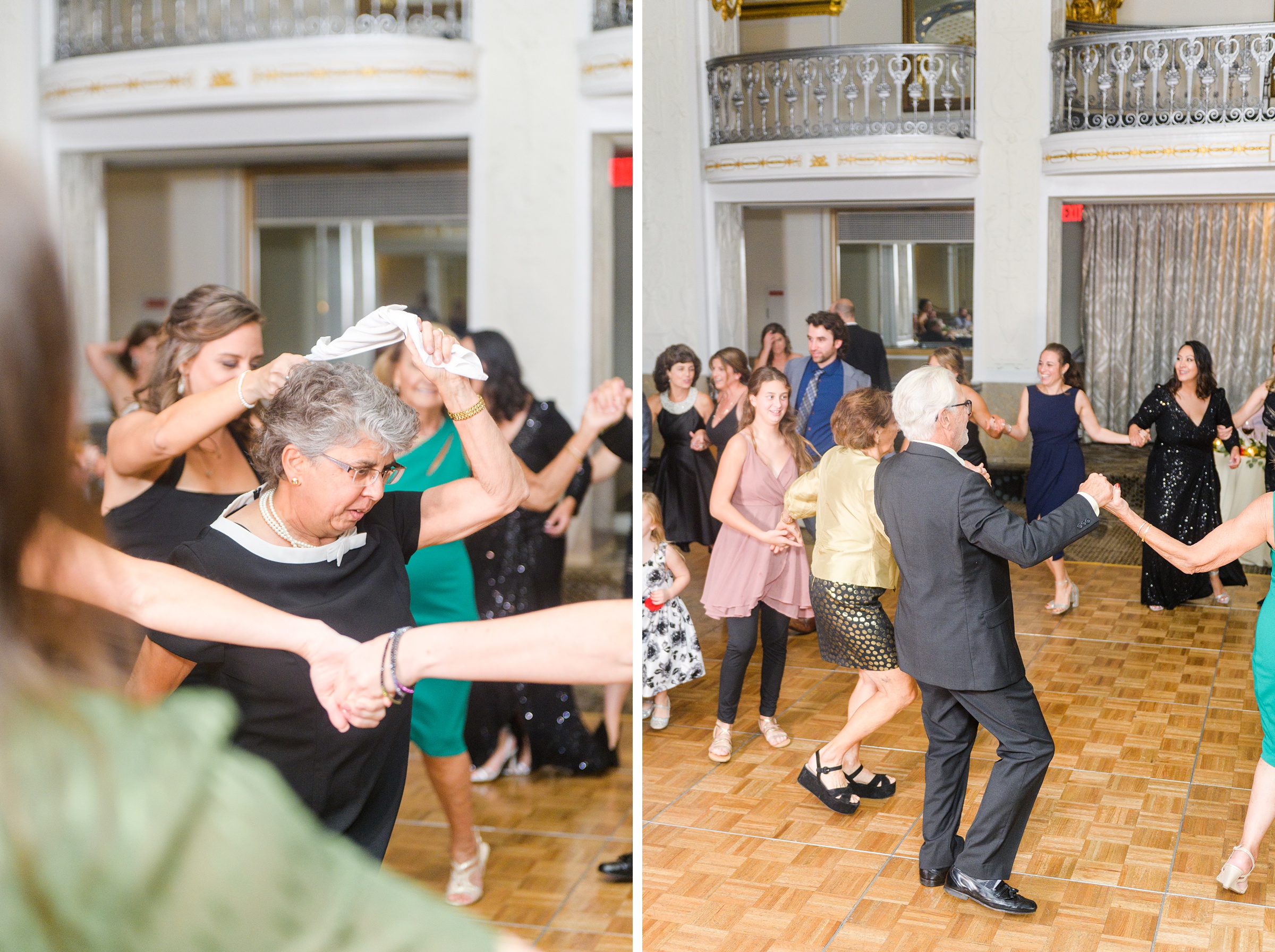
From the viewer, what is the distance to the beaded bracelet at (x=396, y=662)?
1786mm

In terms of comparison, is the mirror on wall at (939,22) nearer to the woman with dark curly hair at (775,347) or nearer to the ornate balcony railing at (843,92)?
the ornate balcony railing at (843,92)

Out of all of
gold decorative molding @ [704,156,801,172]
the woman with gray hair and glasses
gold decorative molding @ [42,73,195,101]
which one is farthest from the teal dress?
gold decorative molding @ [42,73,195,101]

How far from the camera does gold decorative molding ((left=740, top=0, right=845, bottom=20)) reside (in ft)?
8.86

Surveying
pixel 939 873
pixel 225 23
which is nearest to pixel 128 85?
pixel 225 23

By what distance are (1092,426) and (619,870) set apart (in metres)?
1.70

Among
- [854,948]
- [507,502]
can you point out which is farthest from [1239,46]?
[854,948]

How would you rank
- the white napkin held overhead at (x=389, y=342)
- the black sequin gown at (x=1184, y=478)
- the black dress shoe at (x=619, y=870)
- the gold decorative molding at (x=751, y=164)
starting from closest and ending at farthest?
the white napkin held overhead at (x=389, y=342), the black sequin gown at (x=1184, y=478), the gold decorative molding at (x=751, y=164), the black dress shoe at (x=619, y=870)

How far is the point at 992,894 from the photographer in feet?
8.52

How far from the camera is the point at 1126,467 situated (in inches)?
98.5

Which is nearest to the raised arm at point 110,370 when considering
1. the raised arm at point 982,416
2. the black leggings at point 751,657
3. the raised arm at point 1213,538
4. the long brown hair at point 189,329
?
the long brown hair at point 189,329

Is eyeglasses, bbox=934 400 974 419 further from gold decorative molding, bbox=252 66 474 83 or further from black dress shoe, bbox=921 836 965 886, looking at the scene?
gold decorative molding, bbox=252 66 474 83

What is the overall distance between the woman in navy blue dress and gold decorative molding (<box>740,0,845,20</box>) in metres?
0.97

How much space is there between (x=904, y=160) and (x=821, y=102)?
10.0 inches

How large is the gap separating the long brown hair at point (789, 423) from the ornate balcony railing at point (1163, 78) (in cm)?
86
